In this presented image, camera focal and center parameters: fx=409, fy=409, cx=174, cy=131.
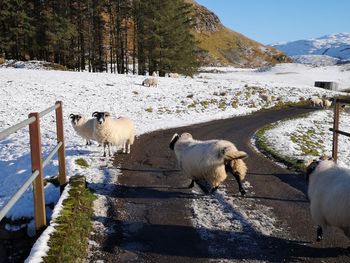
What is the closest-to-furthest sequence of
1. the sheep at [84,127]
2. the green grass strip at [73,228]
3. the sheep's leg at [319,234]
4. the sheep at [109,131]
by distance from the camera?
the green grass strip at [73,228], the sheep's leg at [319,234], the sheep at [109,131], the sheep at [84,127]

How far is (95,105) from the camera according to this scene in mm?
24500

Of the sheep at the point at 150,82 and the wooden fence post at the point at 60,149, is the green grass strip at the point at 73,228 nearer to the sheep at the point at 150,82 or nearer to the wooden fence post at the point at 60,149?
the wooden fence post at the point at 60,149

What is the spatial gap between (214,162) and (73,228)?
3147 mm

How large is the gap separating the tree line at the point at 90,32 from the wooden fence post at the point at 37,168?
136 ft

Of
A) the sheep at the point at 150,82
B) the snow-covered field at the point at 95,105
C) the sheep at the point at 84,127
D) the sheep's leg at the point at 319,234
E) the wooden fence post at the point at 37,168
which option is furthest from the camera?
the sheep at the point at 150,82

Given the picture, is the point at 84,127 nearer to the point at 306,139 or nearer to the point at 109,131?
the point at 109,131

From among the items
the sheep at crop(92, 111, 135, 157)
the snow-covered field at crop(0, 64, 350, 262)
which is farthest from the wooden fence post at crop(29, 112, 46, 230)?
the sheep at crop(92, 111, 135, 157)

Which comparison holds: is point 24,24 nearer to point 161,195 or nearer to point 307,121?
point 307,121

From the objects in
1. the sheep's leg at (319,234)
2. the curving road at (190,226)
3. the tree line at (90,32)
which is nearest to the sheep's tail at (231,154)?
the curving road at (190,226)

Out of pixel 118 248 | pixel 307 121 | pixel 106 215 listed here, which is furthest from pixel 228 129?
pixel 118 248

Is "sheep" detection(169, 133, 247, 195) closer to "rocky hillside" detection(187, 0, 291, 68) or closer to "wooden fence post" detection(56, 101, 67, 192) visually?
"wooden fence post" detection(56, 101, 67, 192)

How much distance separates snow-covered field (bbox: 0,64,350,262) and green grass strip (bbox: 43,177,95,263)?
28 centimetres

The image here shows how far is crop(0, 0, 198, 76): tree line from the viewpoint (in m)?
47.5

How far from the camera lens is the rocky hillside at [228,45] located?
514ft
